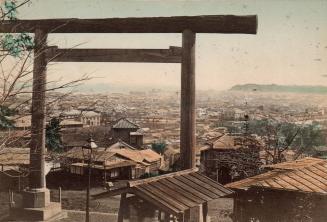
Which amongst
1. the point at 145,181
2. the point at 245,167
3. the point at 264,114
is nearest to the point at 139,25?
the point at 145,181

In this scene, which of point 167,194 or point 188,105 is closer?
point 167,194

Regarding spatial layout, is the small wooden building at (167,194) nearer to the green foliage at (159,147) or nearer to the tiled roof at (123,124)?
the tiled roof at (123,124)

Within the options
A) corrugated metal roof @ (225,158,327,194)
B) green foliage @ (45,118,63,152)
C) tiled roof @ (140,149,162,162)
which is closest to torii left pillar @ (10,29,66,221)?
green foliage @ (45,118,63,152)

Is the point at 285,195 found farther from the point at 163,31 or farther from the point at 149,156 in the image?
the point at 149,156

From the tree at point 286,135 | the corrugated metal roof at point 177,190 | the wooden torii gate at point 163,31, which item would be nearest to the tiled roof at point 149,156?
the tree at point 286,135

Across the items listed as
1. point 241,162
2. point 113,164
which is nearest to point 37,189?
point 241,162

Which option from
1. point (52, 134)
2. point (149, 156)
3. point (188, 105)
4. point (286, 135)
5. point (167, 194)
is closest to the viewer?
point (167, 194)
